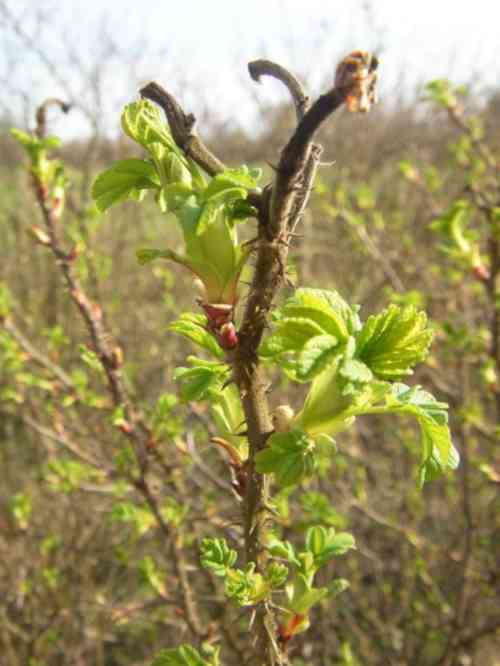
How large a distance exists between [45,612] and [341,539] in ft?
8.82

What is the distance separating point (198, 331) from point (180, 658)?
1.54 ft

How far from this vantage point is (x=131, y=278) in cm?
588

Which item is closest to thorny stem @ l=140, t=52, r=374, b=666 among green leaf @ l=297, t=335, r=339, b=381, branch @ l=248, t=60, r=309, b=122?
branch @ l=248, t=60, r=309, b=122

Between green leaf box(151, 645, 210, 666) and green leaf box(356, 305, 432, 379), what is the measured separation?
0.48 meters

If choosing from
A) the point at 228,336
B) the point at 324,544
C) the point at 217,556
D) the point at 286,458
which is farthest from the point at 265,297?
the point at 324,544

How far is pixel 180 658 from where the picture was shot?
0.90 m

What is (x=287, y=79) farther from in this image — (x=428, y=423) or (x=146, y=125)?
(x=428, y=423)

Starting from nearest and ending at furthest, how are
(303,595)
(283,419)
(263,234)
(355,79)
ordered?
(355,79) < (263,234) < (283,419) < (303,595)

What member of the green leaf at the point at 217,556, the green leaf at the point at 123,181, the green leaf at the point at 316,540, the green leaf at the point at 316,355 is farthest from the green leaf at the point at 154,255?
the green leaf at the point at 316,540

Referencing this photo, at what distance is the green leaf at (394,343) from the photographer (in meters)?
0.75

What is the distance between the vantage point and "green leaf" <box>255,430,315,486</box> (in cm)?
74

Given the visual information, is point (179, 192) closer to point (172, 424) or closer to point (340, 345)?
point (340, 345)

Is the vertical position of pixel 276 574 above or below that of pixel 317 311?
below

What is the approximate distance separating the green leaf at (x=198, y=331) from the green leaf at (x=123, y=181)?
0.55 feet
